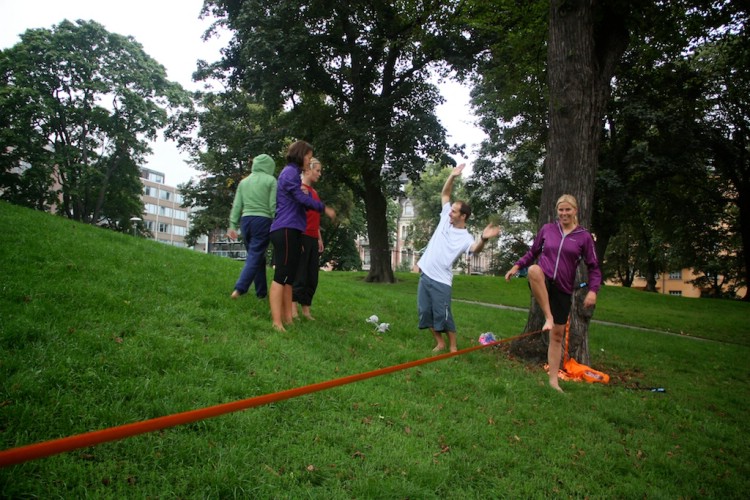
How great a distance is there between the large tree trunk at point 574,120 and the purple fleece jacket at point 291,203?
3.37 meters

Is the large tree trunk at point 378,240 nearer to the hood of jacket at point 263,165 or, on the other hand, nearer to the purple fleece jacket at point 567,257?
the hood of jacket at point 263,165

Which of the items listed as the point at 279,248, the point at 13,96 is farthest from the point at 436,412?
the point at 13,96

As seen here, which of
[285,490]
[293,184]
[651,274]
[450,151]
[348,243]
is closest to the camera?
[285,490]

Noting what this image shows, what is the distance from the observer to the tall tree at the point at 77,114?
27.2 metres

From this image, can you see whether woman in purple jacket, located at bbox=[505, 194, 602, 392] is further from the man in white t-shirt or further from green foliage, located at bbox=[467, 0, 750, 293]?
green foliage, located at bbox=[467, 0, 750, 293]

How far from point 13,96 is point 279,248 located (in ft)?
98.9

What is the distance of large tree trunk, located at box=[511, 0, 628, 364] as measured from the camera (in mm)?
6125

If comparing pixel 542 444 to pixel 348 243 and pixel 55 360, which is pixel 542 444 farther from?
pixel 348 243

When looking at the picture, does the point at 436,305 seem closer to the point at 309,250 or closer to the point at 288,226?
the point at 309,250

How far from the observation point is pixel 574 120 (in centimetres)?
616

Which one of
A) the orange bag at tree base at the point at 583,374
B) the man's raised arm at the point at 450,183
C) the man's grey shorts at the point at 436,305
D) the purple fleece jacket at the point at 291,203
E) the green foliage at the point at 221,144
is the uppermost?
the green foliage at the point at 221,144

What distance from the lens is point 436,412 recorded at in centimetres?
365

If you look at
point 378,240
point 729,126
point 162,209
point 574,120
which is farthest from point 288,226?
point 162,209

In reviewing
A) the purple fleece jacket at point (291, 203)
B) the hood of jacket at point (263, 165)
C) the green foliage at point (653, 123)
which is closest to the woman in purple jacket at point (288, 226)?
the purple fleece jacket at point (291, 203)
